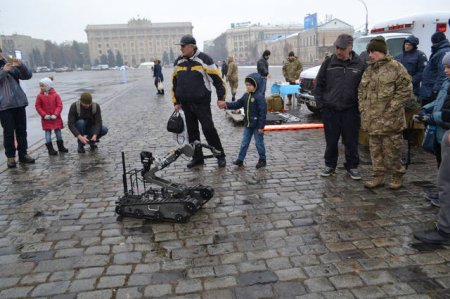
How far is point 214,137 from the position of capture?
667cm

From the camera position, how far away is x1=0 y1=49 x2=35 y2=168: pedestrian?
6.80 m

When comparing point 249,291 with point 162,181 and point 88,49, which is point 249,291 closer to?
point 162,181

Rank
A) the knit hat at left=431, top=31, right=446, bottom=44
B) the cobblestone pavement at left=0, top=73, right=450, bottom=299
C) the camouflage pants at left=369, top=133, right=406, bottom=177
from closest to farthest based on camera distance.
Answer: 1. the cobblestone pavement at left=0, top=73, right=450, bottom=299
2. the camouflage pants at left=369, top=133, right=406, bottom=177
3. the knit hat at left=431, top=31, right=446, bottom=44

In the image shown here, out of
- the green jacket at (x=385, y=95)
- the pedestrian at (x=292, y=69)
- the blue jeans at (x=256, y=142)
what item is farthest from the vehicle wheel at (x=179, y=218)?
the pedestrian at (x=292, y=69)

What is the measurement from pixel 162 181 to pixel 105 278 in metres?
1.53

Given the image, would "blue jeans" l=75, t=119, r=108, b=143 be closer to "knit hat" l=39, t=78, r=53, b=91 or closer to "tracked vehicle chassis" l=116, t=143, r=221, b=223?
"knit hat" l=39, t=78, r=53, b=91

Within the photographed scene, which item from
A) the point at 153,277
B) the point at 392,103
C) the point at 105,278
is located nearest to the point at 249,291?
the point at 153,277

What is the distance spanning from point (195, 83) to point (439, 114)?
3.52 metres

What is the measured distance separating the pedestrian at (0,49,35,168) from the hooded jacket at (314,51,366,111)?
17.0ft

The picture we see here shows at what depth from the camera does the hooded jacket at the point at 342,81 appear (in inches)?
214

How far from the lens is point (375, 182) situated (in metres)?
5.28

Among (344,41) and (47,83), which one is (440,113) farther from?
(47,83)

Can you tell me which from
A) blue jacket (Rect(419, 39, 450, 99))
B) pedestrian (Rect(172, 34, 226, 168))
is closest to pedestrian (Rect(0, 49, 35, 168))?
pedestrian (Rect(172, 34, 226, 168))

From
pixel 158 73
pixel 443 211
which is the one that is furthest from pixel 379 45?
pixel 158 73
